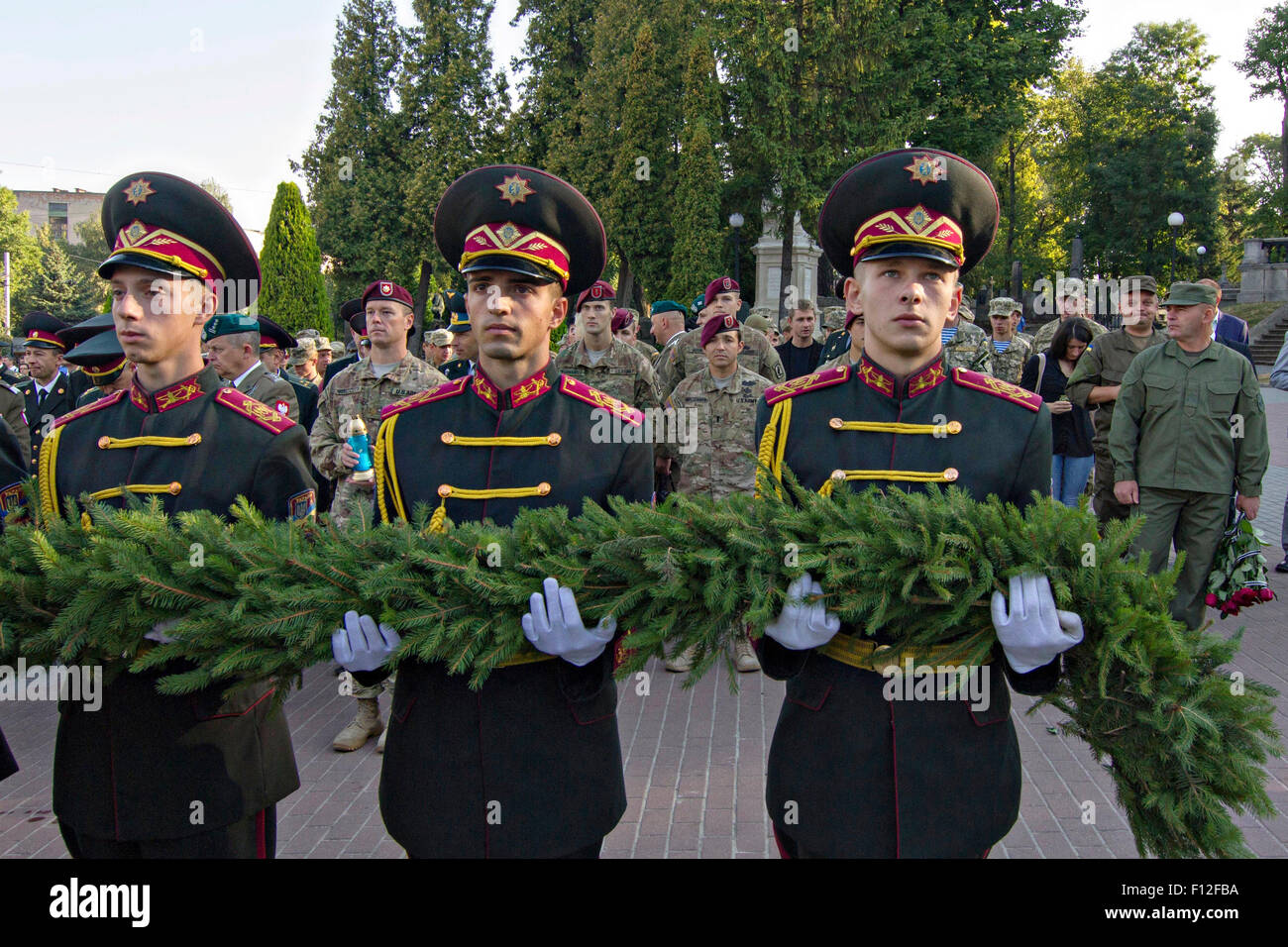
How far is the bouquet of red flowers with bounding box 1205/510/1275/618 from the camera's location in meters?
6.33

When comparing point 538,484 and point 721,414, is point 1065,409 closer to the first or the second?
point 721,414

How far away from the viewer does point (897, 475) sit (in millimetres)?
2494

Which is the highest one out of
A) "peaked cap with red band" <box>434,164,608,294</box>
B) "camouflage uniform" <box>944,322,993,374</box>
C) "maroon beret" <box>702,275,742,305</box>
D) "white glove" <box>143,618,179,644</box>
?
"maroon beret" <box>702,275,742,305</box>

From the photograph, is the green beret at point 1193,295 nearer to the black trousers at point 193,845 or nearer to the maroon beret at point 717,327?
the maroon beret at point 717,327

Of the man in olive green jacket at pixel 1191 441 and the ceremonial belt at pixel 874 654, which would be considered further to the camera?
the man in olive green jacket at pixel 1191 441

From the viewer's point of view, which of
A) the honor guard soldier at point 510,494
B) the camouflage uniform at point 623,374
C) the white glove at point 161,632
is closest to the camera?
the white glove at point 161,632

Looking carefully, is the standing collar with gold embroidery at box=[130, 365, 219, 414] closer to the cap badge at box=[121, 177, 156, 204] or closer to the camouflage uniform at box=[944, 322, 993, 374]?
the cap badge at box=[121, 177, 156, 204]

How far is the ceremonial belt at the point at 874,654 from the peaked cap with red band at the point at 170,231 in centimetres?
203

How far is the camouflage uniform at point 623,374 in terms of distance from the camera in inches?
299

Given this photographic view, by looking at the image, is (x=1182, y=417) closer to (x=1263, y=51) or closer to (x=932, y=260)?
(x=932, y=260)

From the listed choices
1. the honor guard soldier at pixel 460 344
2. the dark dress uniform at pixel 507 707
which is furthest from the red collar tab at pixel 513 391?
the honor guard soldier at pixel 460 344

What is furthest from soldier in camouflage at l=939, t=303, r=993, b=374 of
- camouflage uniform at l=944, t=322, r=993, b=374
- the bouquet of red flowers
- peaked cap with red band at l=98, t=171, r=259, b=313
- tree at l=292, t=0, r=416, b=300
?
tree at l=292, t=0, r=416, b=300

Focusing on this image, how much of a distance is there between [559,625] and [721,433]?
195 inches

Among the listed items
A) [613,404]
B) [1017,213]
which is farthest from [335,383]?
[1017,213]
